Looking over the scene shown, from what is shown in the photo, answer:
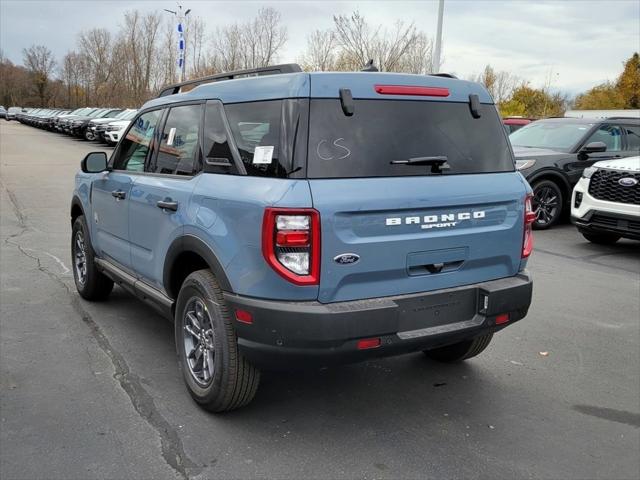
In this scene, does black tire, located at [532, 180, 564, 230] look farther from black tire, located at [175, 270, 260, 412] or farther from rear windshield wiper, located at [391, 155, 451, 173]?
black tire, located at [175, 270, 260, 412]

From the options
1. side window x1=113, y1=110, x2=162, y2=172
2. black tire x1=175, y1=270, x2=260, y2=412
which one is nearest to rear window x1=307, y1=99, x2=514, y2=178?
black tire x1=175, y1=270, x2=260, y2=412

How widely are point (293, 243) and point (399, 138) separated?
2.88 feet

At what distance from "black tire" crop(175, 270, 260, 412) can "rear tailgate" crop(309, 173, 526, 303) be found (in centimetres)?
65

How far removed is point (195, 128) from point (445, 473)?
8.13 feet

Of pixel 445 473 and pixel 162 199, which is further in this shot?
pixel 162 199

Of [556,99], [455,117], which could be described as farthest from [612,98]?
[455,117]

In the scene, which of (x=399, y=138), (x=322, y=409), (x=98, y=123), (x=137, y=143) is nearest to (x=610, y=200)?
(x=399, y=138)

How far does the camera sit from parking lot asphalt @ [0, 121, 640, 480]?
3.04m

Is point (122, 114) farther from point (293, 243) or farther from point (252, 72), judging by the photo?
point (293, 243)

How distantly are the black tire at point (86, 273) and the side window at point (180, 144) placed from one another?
1548 millimetres

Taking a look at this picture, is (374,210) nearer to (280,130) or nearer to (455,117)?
(280,130)

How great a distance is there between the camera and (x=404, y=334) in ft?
10.3

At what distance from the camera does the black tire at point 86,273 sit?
5.41m

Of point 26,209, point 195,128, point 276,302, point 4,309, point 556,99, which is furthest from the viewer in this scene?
point 556,99
